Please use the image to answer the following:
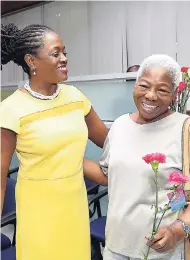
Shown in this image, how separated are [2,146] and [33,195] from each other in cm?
20

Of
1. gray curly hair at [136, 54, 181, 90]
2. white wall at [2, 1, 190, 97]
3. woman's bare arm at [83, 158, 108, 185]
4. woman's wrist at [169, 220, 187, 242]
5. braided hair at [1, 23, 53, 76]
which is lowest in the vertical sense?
woman's wrist at [169, 220, 187, 242]

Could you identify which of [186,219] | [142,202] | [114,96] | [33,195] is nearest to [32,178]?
[33,195]

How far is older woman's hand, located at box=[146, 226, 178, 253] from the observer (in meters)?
0.94

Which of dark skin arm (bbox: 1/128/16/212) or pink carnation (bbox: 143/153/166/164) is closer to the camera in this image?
pink carnation (bbox: 143/153/166/164)

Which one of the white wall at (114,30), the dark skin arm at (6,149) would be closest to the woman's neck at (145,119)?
the dark skin arm at (6,149)

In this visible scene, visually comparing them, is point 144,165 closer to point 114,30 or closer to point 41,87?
point 41,87

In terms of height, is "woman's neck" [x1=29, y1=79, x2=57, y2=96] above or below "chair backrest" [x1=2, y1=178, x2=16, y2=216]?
above

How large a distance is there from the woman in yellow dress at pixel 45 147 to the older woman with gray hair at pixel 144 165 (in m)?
0.13

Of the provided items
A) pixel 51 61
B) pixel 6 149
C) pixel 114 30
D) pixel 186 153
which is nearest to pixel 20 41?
pixel 51 61

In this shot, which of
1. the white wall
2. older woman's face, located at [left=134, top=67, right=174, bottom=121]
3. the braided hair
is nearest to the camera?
older woman's face, located at [left=134, top=67, right=174, bottom=121]

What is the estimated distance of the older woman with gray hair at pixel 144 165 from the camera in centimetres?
107

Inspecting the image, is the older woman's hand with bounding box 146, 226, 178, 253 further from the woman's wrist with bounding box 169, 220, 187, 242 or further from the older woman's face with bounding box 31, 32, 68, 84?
the older woman's face with bounding box 31, 32, 68, 84

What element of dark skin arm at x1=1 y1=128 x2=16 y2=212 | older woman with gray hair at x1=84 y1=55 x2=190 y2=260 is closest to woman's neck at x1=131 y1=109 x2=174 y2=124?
older woman with gray hair at x1=84 y1=55 x2=190 y2=260

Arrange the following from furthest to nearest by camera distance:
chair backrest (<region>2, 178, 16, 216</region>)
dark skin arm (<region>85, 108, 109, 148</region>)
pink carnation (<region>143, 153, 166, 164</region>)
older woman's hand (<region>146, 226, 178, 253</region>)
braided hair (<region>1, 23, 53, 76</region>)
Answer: chair backrest (<region>2, 178, 16, 216</region>), dark skin arm (<region>85, 108, 109, 148</region>), braided hair (<region>1, 23, 53, 76</region>), older woman's hand (<region>146, 226, 178, 253</region>), pink carnation (<region>143, 153, 166, 164</region>)
